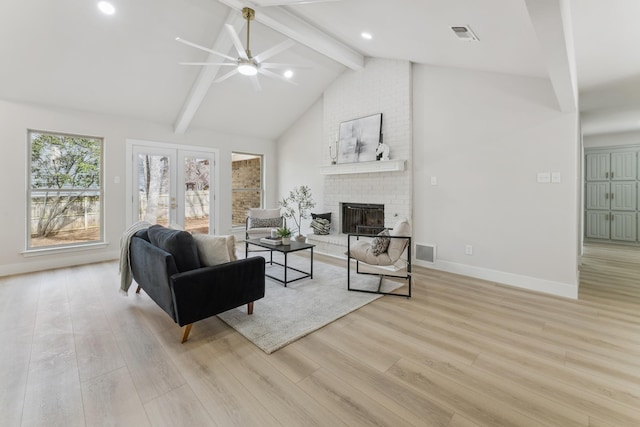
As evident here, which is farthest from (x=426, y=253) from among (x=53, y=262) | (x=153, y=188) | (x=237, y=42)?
(x=53, y=262)

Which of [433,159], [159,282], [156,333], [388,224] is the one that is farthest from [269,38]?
[156,333]

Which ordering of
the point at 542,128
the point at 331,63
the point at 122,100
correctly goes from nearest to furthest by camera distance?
1. the point at 542,128
2. the point at 122,100
3. the point at 331,63

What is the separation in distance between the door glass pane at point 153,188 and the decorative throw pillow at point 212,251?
3.58m

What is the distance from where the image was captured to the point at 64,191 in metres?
4.61

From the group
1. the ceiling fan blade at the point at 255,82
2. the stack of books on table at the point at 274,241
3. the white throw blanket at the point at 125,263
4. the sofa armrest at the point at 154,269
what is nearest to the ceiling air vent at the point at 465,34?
the ceiling fan blade at the point at 255,82

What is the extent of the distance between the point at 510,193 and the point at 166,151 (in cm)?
585

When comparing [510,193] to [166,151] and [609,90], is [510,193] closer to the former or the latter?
[609,90]

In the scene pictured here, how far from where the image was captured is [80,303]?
3.08 metres

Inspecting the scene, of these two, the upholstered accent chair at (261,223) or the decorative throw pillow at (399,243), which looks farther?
the upholstered accent chair at (261,223)

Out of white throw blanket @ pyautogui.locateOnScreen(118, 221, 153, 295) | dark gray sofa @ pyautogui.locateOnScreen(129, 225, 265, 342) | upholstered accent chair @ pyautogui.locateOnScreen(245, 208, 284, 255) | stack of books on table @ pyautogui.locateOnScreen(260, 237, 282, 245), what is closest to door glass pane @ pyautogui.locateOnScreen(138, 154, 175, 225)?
upholstered accent chair @ pyautogui.locateOnScreen(245, 208, 284, 255)

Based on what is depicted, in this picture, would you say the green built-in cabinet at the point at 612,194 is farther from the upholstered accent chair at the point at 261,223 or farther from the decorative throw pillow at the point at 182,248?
the decorative throw pillow at the point at 182,248

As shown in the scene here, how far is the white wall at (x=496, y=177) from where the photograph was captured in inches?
132

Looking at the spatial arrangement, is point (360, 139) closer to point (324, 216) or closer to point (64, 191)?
point (324, 216)

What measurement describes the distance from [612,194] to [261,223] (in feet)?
25.6
